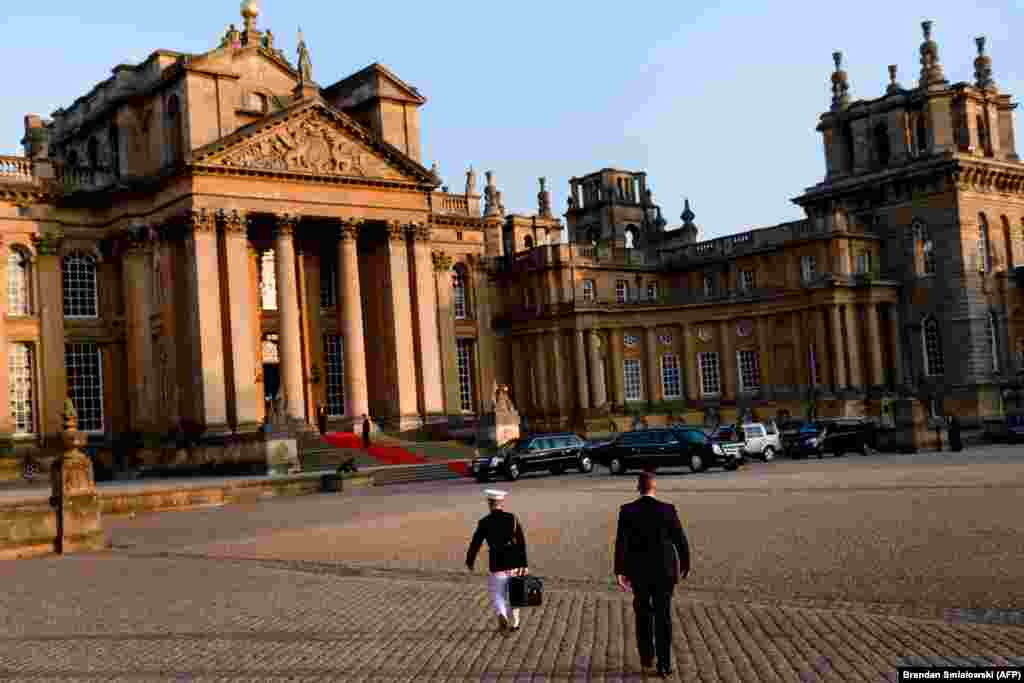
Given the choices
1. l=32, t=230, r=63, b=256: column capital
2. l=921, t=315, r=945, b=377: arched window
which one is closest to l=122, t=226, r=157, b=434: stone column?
l=32, t=230, r=63, b=256: column capital

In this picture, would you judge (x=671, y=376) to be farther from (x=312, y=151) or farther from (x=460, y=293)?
(x=312, y=151)

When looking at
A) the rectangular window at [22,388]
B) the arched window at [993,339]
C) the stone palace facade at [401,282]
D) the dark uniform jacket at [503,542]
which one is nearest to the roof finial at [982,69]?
the stone palace facade at [401,282]

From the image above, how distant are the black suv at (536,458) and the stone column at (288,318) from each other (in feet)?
32.0

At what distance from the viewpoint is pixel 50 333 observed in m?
50.3

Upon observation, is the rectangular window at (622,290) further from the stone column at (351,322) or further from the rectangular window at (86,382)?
the rectangular window at (86,382)

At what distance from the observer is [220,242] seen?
48.9m

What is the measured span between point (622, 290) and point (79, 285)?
33471 mm

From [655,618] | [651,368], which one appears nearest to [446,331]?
[651,368]

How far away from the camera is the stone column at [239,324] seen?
4847 centimetres

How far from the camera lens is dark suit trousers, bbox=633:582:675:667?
10.1 m

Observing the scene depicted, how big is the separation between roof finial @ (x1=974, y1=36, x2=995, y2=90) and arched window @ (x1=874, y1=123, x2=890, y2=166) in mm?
5936

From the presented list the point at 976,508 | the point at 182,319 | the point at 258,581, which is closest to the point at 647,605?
the point at 258,581

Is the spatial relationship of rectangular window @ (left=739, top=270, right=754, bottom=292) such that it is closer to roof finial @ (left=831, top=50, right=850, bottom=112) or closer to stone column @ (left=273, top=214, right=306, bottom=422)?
roof finial @ (left=831, top=50, right=850, bottom=112)

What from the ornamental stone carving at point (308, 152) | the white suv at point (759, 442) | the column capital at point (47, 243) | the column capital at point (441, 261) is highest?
the ornamental stone carving at point (308, 152)
